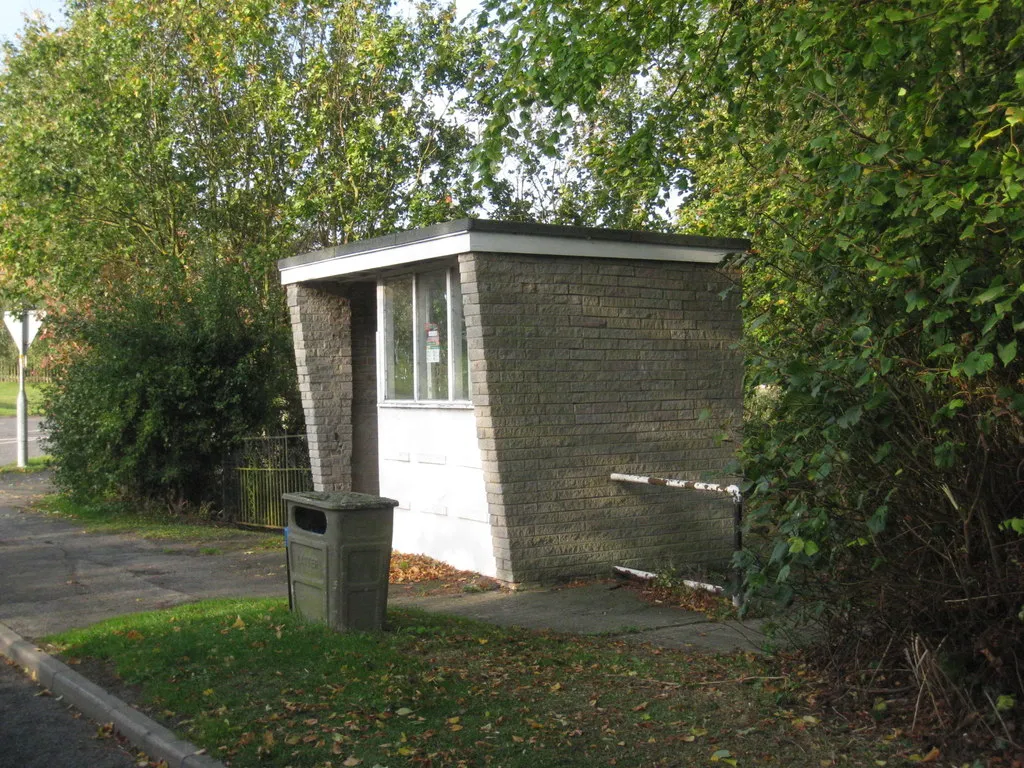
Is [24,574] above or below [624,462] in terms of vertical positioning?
below

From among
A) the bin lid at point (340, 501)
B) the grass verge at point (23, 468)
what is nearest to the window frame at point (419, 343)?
the bin lid at point (340, 501)

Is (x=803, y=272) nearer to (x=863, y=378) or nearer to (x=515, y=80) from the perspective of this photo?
(x=863, y=378)

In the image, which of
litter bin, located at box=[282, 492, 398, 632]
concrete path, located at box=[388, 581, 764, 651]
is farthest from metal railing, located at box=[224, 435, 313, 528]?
litter bin, located at box=[282, 492, 398, 632]

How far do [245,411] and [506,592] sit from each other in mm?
7297

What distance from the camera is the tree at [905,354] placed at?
499cm

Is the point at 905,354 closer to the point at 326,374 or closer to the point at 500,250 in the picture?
the point at 500,250

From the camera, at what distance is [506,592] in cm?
985

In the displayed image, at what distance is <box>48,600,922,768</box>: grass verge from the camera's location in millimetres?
5441

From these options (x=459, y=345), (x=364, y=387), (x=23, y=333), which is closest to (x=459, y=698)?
(x=459, y=345)

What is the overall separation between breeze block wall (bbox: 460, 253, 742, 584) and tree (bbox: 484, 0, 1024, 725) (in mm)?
3582

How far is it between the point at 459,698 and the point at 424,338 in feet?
19.0

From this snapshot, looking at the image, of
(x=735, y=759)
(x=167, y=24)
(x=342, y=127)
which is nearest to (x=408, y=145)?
(x=342, y=127)

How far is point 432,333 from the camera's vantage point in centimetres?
→ 1141

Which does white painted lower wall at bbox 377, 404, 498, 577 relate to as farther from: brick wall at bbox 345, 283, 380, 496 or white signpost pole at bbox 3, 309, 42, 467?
white signpost pole at bbox 3, 309, 42, 467
